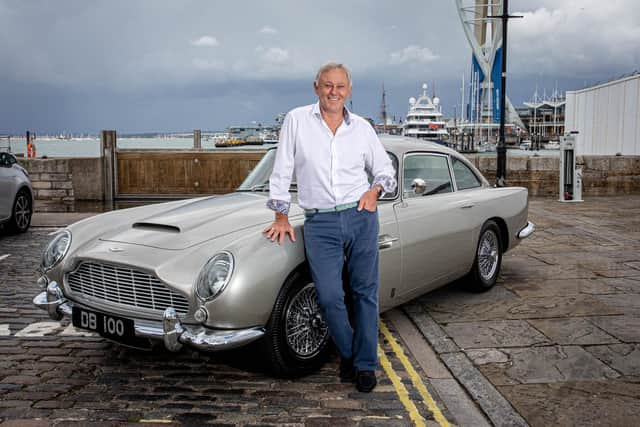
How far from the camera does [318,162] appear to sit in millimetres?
3533

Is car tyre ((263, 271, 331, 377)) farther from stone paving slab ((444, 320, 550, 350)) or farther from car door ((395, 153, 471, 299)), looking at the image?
stone paving slab ((444, 320, 550, 350))

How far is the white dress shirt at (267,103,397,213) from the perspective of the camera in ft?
11.6

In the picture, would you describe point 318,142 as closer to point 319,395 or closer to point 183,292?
point 183,292

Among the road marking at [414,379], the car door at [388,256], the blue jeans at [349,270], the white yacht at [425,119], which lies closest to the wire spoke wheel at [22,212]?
the road marking at [414,379]

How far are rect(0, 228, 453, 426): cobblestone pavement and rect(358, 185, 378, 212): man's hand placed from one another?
1.09 metres

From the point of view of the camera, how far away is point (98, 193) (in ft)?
64.6

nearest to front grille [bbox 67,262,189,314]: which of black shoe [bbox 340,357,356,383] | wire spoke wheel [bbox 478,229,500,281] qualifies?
black shoe [bbox 340,357,356,383]

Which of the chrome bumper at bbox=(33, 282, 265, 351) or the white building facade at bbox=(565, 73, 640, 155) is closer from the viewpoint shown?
the chrome bumper at bbox=(33, 282, 265, 351)

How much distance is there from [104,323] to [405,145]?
272 centimetres

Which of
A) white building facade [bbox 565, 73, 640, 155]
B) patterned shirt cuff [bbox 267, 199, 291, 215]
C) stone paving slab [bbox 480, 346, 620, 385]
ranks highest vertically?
white building facade [bbox 565, 73, 640, 155]

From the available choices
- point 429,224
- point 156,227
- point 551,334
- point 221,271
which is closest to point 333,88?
point 221,271

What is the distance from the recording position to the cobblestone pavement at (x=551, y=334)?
3.61 metres

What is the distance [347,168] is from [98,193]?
17599mm

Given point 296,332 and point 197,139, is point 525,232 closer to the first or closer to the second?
point 296,332
